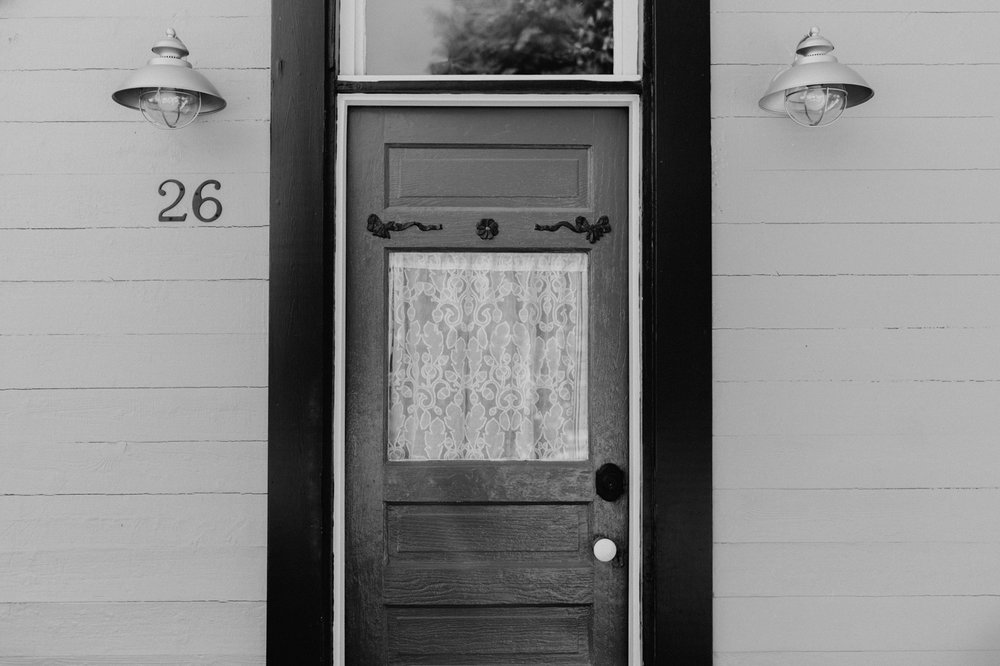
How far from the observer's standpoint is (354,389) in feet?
6.64

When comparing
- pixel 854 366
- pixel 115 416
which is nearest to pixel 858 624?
pixel 854 366

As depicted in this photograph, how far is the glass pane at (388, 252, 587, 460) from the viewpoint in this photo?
2.04 metres

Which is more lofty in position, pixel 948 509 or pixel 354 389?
pixel 354 389

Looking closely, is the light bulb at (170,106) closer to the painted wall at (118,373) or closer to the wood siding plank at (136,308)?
the painted wall at (118,373)

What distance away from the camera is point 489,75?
6.66 feet

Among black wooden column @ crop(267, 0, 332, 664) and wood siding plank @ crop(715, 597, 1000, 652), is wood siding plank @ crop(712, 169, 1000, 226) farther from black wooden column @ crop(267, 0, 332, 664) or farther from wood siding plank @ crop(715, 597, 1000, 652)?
black wooden column @ crop(267, 0, 332, 664)

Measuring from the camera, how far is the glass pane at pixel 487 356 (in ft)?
6.68

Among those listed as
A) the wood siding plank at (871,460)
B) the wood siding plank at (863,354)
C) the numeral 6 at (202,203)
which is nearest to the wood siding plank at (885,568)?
the wood siding plank at (871,460)

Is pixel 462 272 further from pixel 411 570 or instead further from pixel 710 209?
pixel 411 570

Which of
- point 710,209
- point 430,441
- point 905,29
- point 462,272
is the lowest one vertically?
point 430,441

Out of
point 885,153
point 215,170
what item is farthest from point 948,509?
point 215,170

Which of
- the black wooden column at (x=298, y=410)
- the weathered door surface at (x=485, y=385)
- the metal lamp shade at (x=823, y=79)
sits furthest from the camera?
the weathered door surface at (x=485, y=385)

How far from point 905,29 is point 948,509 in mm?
1359

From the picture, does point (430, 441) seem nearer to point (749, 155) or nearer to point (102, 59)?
point (749, 155)
